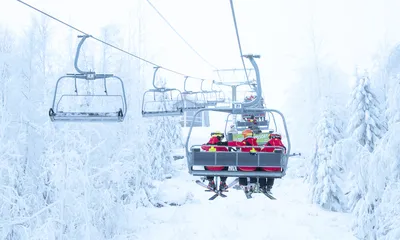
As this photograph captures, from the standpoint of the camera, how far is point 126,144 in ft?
70.5

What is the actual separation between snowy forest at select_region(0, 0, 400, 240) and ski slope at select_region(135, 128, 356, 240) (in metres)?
1.06

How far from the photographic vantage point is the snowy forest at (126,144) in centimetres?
1391

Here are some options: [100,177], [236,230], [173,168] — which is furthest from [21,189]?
[173,168]

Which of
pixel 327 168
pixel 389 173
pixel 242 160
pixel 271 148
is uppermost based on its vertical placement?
pixel 271 148

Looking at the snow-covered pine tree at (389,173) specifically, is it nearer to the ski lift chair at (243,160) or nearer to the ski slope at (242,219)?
the ski lift chair at (243,160)

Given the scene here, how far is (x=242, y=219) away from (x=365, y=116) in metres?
11.3

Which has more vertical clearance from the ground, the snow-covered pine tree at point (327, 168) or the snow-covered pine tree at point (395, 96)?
the snow-covered pine tree at point (395, 96)

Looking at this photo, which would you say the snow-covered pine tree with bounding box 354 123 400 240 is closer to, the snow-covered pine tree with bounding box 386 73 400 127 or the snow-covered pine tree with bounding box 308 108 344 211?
the snow-covered pine tree with bounding box 386 73 400 127

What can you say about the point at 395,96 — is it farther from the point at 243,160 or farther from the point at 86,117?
the point at 86,117

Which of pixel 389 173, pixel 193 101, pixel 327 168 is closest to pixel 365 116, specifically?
pixel 327 168

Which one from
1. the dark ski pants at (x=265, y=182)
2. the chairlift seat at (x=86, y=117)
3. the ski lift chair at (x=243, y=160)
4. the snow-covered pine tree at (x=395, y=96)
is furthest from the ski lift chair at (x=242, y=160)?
the snow-covered pine tree at (x=395, y=96)

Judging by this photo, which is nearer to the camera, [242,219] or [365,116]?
[365,116]

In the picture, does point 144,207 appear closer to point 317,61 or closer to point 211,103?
point 211,103

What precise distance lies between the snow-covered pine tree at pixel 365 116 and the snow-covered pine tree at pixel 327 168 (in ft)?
17.6
